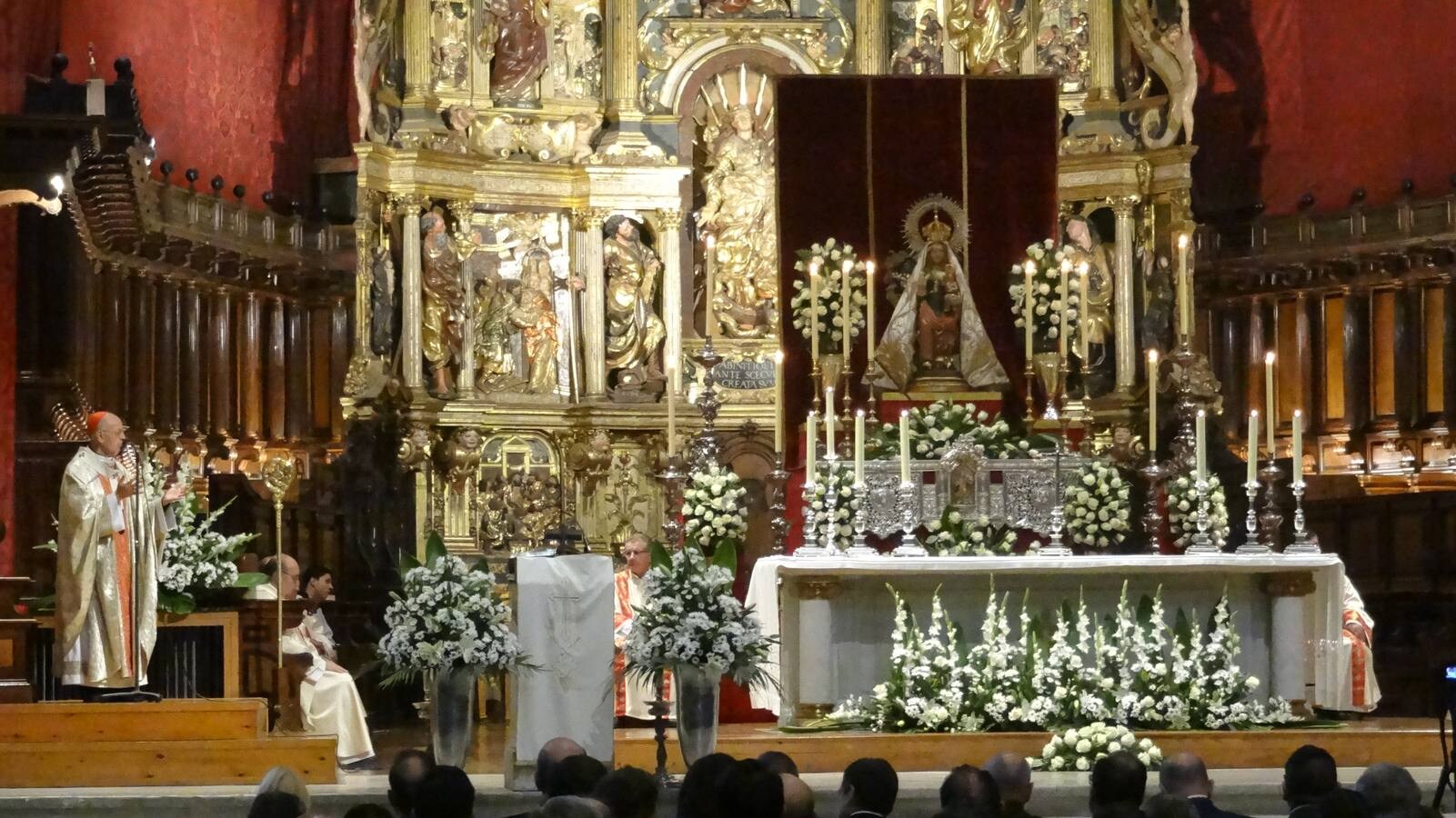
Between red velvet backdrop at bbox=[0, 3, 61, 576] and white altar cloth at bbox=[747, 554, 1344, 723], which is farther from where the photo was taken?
red velvet backdrop at bbox=[0, 3, 61, 576]

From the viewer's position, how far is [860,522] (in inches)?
531

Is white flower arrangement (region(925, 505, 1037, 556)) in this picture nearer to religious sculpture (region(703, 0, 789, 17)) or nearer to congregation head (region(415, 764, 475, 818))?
congregation head (region(415, 764, 475, 818))

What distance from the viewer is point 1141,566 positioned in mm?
12719

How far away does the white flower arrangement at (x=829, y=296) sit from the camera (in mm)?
16016

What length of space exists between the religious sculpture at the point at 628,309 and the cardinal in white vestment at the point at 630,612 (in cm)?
446

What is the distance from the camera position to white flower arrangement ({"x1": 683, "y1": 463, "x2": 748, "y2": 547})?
47.5 ft

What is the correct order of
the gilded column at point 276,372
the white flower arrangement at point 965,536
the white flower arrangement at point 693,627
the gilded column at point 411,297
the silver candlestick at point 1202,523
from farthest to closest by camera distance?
the gilded column at point 276,372, the gilded column at point 411,297, the white flower arrangement at point 965,536, the silver candlestick at point 1202,523, the white flower arrangement at point 693,627

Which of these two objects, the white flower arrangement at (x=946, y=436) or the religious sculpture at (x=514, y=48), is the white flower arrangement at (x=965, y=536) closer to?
the white flower arrangement at (x=946, y=436)

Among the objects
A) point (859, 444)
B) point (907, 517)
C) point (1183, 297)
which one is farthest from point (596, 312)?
point (859, 444)

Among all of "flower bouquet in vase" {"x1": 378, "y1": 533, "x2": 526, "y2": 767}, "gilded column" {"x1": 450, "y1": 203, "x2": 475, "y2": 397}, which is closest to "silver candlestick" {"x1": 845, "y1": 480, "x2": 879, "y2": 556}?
"flower bouquet in vase" {"x1": 378, "y1": 533, "x2": 526, "y2": 767}

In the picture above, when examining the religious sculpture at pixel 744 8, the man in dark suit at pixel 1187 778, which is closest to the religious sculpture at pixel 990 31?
the religious sculpture at pixel 744 8

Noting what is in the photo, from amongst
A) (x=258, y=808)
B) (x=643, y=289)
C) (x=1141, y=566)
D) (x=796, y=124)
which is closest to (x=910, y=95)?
(x=796, y=124)

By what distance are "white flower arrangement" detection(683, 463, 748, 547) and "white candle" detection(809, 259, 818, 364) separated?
4.12ft

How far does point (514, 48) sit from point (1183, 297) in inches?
229
